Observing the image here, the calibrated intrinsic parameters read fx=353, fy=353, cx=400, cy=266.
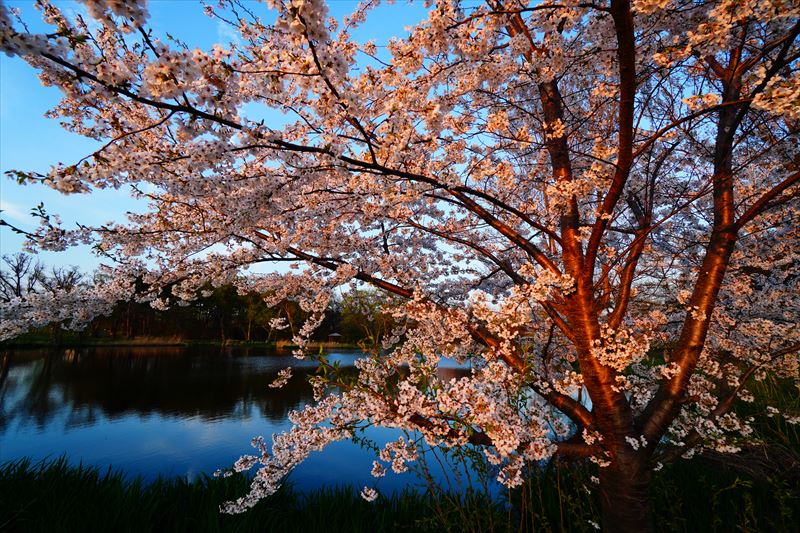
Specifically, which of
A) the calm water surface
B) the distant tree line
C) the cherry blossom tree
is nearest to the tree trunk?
the cherry blossom tree

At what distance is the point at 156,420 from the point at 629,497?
14775 mm

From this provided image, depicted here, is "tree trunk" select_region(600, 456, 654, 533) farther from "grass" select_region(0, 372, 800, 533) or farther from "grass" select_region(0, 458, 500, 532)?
"grass" select_region(0, 458, 500, 532)

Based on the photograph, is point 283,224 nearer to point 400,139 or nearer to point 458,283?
point 400,139

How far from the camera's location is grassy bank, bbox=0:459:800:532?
14.0 feet

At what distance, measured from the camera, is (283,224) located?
4531mm

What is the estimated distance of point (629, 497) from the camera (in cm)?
325

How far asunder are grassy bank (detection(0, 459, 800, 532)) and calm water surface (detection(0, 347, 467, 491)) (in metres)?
1.51

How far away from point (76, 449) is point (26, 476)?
5749 mm

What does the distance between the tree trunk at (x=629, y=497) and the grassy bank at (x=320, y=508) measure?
0.53 m

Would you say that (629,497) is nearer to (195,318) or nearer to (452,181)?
(452,181)

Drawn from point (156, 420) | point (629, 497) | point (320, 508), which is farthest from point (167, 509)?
point (156, 420)

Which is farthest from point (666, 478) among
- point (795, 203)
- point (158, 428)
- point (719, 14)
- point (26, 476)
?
point (158, 428)

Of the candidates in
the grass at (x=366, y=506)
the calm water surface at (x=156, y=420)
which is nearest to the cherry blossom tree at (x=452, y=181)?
the grass at (x=366, y=506)

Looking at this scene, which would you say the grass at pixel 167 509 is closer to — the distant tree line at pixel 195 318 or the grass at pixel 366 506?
the grass at pixel 366 506
